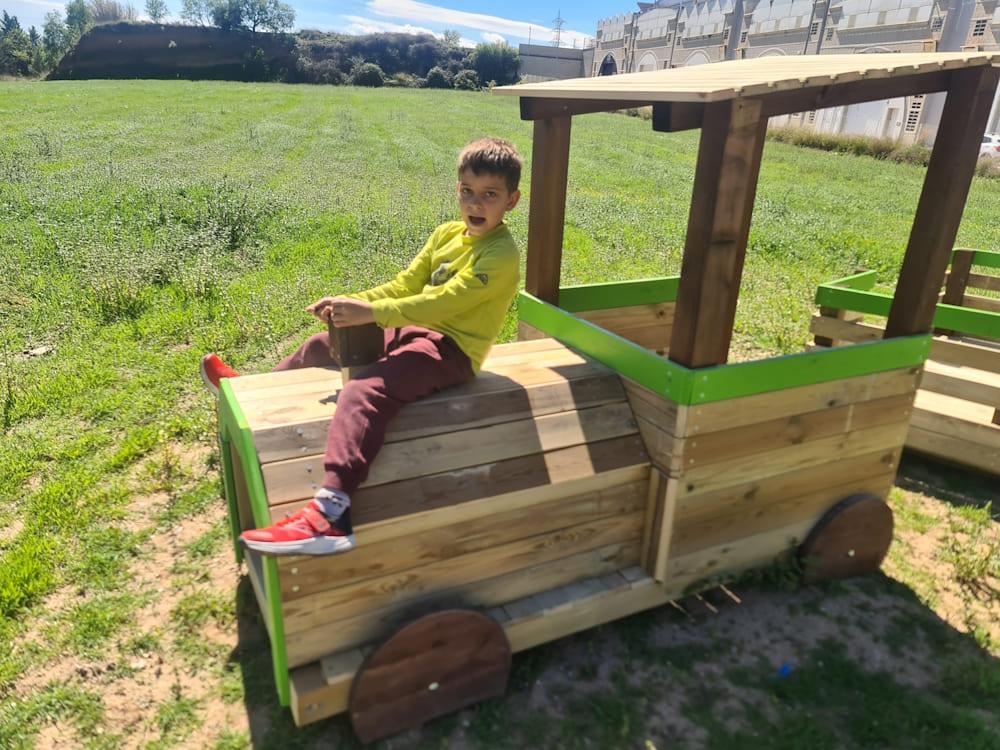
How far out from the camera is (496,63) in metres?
85.1

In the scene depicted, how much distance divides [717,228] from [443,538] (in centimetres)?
166

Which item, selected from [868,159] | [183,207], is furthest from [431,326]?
[868,159]

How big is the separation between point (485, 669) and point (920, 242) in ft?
9.48

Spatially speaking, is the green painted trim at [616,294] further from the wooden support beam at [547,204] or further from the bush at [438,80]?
the bush at [438,80]

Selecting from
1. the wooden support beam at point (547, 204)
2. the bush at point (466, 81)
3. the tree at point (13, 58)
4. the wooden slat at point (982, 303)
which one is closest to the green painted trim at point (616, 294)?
the wooden support beam at point (547, 204)

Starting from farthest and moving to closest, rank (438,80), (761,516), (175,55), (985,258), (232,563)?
(438,80), (175,55), (985,258), (232,563), (761,516)

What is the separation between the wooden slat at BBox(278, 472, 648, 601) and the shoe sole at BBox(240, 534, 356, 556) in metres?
0.12

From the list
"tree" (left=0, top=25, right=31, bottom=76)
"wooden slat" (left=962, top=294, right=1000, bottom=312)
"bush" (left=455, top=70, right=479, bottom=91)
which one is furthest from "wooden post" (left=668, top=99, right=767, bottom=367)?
"tree" (left=0, top=25, right=31, bottom=76)

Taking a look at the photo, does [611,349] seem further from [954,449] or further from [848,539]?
[954,449]

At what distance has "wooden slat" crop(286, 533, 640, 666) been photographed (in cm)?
268

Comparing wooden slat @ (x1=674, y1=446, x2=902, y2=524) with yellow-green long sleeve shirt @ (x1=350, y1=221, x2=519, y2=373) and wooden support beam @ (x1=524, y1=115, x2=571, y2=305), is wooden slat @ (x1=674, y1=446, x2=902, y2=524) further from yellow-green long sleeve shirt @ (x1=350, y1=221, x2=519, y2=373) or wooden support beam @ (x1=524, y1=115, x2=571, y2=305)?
wooden support beam @ (x1=524, y1=115, x2=571, y2=305)

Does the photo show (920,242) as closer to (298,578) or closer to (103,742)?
(298,578)

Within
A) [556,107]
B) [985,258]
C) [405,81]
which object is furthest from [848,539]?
[405,81]

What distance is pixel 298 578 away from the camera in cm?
255
